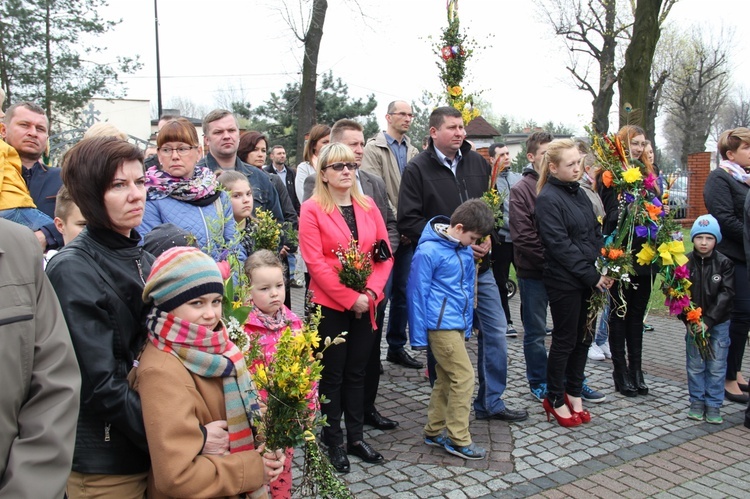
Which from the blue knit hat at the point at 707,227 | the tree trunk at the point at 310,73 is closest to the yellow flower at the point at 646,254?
the blue knit hat at the point at 707,227

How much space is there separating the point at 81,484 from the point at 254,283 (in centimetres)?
160

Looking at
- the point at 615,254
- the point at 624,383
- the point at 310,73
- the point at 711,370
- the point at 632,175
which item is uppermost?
the point at 310,73

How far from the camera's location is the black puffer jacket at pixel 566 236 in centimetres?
508

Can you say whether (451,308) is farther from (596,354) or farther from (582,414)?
(596,354)

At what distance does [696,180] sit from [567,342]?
16.6 m

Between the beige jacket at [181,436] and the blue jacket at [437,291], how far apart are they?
2.41m

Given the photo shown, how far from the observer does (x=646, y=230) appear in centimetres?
554

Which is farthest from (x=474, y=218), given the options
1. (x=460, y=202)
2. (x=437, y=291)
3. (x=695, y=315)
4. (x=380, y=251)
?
(x=695, y=315)

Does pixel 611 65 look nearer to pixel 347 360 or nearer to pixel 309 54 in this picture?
pixel 309 54

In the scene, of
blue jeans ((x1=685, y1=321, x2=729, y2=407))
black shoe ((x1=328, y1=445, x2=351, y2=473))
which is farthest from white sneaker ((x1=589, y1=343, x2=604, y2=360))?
black shoe ((x1=328, y1=445, x2=351, y2=473))

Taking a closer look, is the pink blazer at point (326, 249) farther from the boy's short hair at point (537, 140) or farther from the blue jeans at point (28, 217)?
the boy's short hair at point (537, 140)

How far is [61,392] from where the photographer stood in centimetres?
182

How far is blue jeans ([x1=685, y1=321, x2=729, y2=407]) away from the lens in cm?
538

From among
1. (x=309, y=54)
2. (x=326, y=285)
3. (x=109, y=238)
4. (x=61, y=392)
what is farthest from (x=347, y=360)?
(x=309, y=54)
